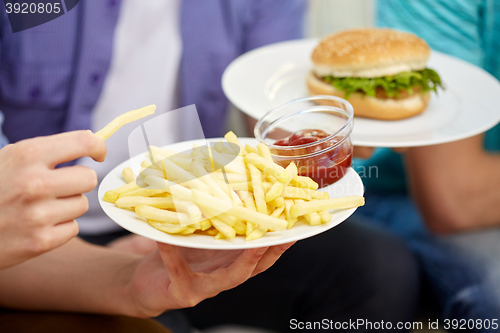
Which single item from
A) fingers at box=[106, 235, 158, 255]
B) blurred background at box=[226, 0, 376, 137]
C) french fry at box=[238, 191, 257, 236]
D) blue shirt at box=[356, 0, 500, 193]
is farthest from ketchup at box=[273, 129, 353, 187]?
blurred background at box=[226, 0, 376, 137]

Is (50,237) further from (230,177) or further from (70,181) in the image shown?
(230,177)

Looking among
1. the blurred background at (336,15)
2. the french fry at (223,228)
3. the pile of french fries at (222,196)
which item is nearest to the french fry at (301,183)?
the pile of french fries at (222,196)

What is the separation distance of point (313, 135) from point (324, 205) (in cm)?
43

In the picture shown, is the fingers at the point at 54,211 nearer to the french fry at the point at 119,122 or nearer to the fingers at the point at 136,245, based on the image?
the french fry at the point at 119,122

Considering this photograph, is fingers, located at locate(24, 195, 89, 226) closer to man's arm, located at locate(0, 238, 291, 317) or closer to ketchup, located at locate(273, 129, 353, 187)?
man's arm, located at locate(0, 238, 291, 317)

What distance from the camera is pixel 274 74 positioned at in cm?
222

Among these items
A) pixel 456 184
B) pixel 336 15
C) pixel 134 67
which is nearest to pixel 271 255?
pixel 134 67

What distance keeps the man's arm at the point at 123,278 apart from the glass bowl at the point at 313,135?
0.91 ft

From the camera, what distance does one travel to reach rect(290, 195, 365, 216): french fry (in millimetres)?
937

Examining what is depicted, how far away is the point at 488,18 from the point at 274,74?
128 centimetres

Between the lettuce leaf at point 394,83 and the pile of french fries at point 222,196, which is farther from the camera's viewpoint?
the lettuce leaf at point 394,83

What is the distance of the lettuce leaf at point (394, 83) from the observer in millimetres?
1897

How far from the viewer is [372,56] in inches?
76.3

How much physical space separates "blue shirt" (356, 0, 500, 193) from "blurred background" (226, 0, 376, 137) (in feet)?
1.15
